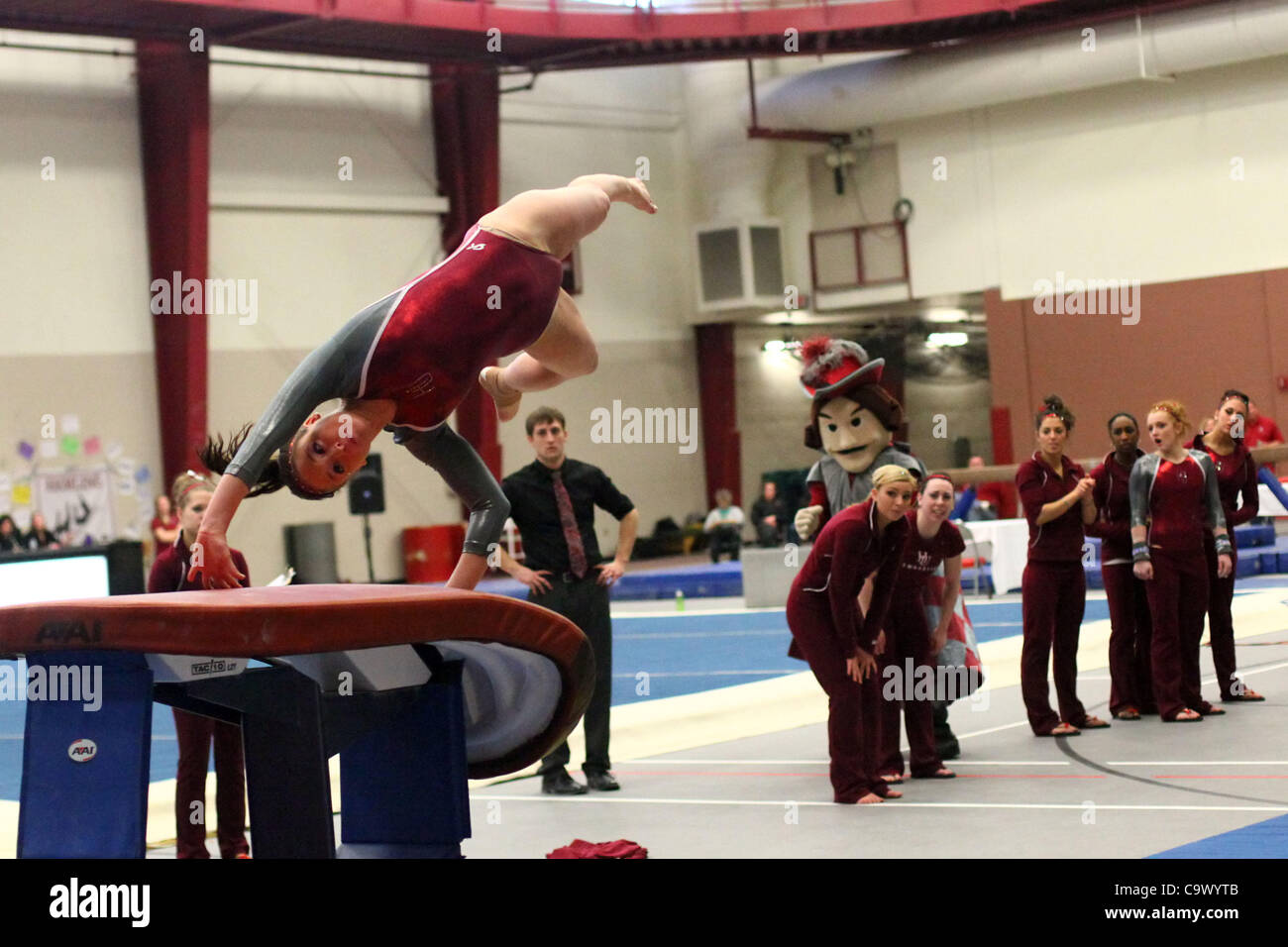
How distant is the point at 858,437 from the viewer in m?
6.70

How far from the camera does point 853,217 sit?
71.3ft

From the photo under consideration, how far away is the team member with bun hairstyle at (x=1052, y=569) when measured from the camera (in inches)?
275

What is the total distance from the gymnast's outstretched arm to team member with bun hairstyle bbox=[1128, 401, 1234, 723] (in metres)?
4.06

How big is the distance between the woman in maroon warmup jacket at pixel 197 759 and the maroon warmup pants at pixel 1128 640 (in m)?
4.26

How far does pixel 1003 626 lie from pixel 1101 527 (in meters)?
4.25

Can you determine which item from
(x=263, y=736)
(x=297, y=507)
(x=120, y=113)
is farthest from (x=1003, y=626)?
(x=120, y=113)

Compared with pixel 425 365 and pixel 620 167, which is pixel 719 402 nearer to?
pixel 620 167

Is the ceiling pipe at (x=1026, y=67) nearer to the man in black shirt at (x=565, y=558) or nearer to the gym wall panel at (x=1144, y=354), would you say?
the gym wall panel at (x=1144, y=354)

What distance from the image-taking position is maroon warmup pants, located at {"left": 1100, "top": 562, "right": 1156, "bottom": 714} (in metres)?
7.40

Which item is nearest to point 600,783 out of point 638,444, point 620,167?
point 638,444

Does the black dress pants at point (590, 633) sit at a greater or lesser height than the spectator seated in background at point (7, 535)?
lesser

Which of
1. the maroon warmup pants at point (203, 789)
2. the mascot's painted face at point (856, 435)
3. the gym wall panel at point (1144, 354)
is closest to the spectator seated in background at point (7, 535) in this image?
the maroon warmup pants at point (203, 789)

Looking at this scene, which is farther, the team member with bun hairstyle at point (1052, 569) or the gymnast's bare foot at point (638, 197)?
the team member with bun hairstyle at point (1052, 569)
